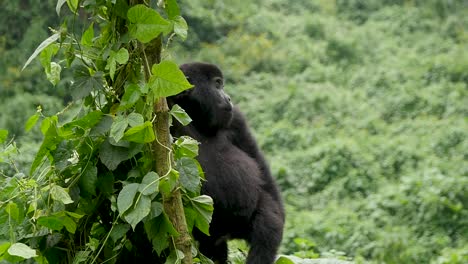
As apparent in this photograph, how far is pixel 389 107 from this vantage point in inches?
448

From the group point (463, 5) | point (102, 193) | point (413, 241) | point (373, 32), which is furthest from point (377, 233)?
point (463, 5)

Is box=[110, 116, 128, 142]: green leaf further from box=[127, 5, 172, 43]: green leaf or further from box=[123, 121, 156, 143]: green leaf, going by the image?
box=[127, 5, 172, 43]: green leaf

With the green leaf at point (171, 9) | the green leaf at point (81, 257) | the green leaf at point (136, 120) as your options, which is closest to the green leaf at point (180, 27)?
the green leaf at point (171, 9)

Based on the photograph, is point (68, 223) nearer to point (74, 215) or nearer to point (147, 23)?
point (74, 215)

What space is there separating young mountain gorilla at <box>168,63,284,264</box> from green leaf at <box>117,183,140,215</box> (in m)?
1.10

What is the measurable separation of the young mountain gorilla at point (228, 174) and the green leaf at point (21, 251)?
1.14 metres

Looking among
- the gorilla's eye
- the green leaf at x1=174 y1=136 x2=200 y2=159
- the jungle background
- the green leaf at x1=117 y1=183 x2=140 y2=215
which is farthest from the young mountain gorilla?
the jungle background

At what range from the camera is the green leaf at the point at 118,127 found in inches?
82.0

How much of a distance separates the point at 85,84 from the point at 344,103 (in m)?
9.43

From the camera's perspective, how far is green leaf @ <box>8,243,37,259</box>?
2.10 m

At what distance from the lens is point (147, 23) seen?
2.06m

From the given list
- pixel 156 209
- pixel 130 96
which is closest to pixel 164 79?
pixel 130 96

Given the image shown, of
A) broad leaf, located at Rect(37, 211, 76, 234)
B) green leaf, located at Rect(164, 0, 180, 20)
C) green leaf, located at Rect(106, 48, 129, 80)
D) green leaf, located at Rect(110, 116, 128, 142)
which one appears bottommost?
broad leaf, located at Rect(37, 211, 76, 234)

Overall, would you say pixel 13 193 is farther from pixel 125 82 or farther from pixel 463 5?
pixel 463 5
